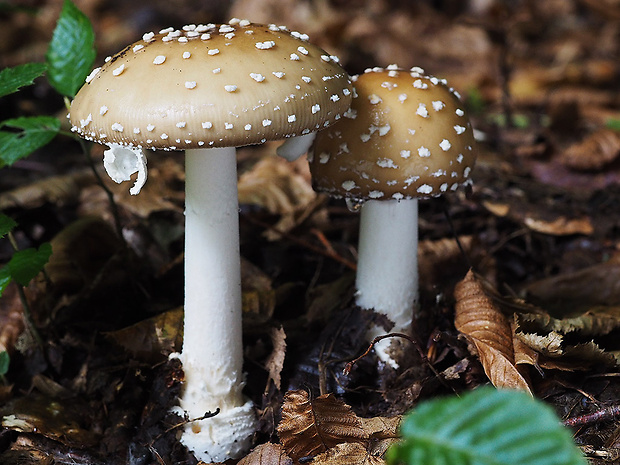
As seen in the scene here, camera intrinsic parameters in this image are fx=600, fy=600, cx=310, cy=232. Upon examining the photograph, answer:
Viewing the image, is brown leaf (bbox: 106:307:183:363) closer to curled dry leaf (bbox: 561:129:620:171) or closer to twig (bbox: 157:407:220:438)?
twig (bbox: 157:407:220:438)

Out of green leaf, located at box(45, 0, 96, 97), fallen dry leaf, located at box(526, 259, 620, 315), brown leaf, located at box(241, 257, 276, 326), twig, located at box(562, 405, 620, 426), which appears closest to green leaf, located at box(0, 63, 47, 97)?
green leaf, located at box(45, 0, 96, 97)

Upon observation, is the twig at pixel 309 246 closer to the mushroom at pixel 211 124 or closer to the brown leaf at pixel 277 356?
the brown leaf at pixel 277 356

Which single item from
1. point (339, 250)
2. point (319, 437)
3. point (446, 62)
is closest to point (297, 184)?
point (339, 250)

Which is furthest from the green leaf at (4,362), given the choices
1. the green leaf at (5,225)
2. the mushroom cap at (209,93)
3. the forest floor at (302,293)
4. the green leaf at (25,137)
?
the mushroom cap at (209,93)

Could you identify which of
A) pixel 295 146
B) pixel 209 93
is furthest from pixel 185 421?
pixel 209 93

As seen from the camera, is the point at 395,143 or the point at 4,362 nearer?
the point at 395,143

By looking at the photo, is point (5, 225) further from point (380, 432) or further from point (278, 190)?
point (278, 190)
